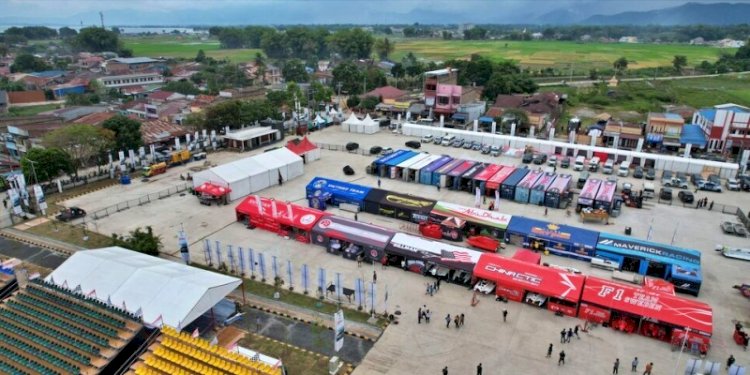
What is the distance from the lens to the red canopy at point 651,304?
68.2ft

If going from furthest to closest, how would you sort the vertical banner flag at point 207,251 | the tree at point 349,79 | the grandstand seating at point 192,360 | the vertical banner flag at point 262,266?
1. the tree at point 349,79
2. the vertical banner flag at point 207,251
3. the vertical banner flag at point 262,266
4. the grandstand seating at point 192,360

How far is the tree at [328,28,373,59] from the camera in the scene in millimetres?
137125

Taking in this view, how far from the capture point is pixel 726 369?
19.5m

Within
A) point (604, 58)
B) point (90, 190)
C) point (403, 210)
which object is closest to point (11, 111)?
point (90, 190)

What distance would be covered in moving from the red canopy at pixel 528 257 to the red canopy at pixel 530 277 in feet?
4.64

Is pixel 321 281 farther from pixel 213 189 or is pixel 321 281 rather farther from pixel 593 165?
pixel 593 165

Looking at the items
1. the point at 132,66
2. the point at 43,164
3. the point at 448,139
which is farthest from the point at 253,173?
the point at 132,66

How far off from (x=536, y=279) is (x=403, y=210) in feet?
39.1

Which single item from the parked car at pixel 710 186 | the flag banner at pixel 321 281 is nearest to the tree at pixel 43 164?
the flag banner at pixel 321 281

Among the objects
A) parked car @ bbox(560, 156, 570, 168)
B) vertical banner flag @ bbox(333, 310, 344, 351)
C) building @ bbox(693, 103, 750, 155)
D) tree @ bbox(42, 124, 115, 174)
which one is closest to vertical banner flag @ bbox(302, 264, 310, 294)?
vertical banner flag @ bbox(333, 310, 344, 351)

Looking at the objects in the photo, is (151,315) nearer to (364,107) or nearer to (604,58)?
(364,107)

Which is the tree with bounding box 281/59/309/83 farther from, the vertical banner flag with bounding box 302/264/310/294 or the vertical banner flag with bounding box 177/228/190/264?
the vertical banner flag with bounding box 302/264/310/294

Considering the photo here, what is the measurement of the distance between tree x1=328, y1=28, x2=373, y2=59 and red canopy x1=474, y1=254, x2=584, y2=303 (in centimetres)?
12056

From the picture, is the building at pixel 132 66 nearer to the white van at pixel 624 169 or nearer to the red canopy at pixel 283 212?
the red canopy at pixel 283 212
